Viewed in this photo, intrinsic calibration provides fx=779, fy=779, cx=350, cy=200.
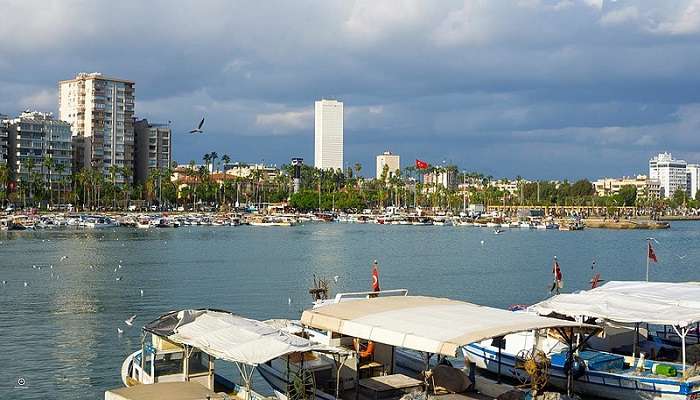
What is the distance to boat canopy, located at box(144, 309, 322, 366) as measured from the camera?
1766 cm

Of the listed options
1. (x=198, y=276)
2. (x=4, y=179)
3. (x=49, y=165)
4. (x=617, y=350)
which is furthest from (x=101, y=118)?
(x=617, y=350)

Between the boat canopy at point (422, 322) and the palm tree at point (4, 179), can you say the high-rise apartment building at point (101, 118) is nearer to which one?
the palm tree at point (4, 179)

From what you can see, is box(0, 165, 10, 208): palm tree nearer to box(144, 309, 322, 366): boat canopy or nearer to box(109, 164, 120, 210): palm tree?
box(109, 164, 120, 210): palm tree

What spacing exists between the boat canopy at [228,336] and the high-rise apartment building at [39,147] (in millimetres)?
165698

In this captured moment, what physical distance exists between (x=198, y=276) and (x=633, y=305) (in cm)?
4737

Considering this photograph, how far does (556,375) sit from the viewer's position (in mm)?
23297

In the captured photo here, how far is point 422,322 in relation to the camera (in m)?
18.3

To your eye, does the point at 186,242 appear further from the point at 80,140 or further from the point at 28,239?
the point at 80,140

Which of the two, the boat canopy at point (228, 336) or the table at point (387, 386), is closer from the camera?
the boat canopy at point (228, 336)

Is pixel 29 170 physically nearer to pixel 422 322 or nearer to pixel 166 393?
pixel 166 393

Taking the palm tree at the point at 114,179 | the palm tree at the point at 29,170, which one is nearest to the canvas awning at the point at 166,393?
the palm tree at the point at 29,170

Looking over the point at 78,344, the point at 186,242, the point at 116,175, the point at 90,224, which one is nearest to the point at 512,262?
the point at 186,242

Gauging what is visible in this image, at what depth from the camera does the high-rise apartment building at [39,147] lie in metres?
177

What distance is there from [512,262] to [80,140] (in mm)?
139974
